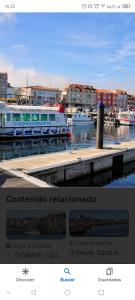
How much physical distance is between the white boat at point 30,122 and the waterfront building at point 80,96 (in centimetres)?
4339

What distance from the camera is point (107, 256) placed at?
2295 millimetres

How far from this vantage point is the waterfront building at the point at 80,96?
76.4 meters

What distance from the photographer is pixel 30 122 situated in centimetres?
2975

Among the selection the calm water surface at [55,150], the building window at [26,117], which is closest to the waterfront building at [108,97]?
the calm water surface at [55,150]

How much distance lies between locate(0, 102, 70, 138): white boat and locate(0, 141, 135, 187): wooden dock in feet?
44.3
